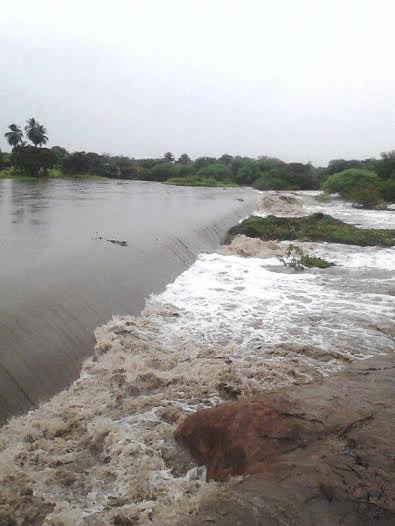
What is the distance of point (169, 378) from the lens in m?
4.81

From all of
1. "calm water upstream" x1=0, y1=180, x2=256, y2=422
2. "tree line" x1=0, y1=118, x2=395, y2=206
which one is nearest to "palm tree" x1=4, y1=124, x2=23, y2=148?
"tree line" x1=0, y1=118, x2=395, y2=206

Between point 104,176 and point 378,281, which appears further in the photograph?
point 104,176

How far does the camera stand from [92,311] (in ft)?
20.0

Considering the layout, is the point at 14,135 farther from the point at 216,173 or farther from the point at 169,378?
the point at 169,378

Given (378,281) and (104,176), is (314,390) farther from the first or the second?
(104,176)

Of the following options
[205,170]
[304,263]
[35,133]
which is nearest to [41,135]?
[35,133]

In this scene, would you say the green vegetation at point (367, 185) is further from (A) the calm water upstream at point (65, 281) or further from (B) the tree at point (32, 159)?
(B) the tree at point (32, 159)

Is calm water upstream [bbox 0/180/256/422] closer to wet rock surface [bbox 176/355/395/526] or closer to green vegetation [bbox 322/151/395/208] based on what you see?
wet rock surface [bbox 176/355/395/526]

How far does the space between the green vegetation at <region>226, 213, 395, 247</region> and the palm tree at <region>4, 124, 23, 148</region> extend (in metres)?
58.5

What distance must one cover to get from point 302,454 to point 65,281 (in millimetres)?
4913

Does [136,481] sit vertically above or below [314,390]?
below

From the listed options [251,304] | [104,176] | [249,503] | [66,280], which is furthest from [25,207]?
[104,176]

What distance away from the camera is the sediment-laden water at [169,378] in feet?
10.1

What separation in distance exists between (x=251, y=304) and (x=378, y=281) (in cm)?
375
